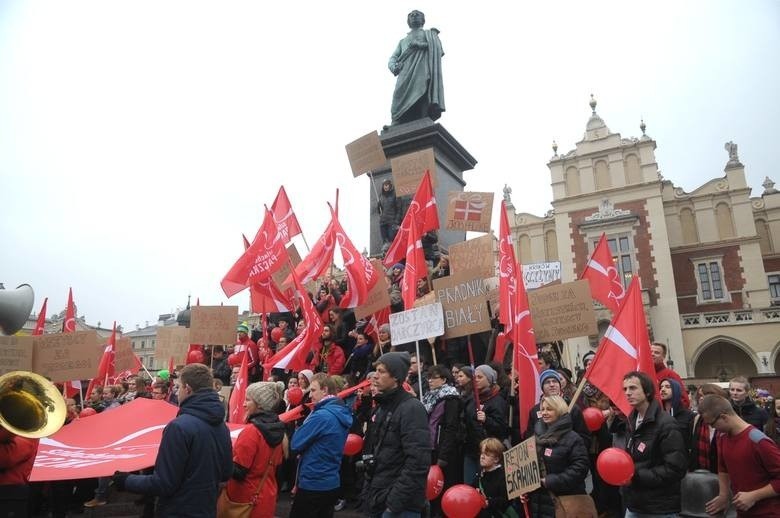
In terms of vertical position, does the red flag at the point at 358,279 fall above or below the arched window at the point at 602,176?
below

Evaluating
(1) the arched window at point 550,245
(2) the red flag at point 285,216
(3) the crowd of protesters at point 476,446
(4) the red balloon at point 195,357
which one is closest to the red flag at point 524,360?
(3) the crowd of protesters at point 476,446

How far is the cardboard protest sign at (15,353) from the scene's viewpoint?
239 inches

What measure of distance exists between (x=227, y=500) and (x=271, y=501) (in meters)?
0.29

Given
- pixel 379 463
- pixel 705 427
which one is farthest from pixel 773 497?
pixel 379 463

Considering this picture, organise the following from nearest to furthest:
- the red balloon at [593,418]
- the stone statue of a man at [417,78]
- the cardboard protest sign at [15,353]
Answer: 1. the red balloon at [593,418]
2. the cardboard protest sign at [15,353]
3. the stone statue of a man at [417,78]

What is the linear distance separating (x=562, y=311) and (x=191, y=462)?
4436 millimetres

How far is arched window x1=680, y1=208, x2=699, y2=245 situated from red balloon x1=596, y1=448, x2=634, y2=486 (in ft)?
115

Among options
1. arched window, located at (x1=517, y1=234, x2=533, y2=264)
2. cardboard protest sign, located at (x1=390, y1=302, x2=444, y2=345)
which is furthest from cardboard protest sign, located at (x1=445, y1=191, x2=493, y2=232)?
arched window, located at (x1=517, y1=234, x2=533, y2=264)

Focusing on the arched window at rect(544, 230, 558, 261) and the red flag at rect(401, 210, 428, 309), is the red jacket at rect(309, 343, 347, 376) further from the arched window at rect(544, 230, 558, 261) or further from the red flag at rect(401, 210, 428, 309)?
the arched window at rect(544, 230, 558, 261)

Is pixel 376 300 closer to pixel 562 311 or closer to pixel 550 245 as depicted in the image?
pixel 562 311

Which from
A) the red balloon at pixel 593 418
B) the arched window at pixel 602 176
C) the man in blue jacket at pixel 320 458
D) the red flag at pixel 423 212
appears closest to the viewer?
the man in blue jacket at pixel 320 458

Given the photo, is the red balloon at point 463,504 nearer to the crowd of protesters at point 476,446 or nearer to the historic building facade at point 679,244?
the crowd of protesters at point 476,446

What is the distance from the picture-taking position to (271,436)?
3.71 metres

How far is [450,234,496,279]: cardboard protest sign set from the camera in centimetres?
753
